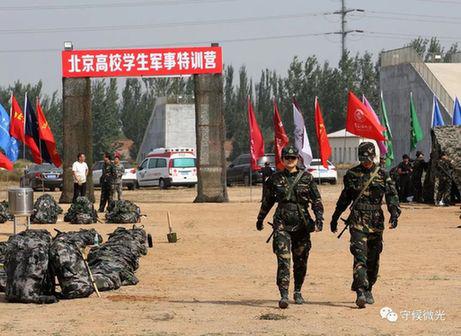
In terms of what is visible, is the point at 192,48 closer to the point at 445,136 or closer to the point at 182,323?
the point at 445,136

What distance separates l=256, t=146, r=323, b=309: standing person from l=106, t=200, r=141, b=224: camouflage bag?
43.7 feet

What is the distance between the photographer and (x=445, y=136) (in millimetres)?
31547

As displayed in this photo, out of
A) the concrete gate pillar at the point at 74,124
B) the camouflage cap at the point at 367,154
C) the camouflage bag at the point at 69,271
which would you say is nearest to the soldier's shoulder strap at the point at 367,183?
the camouflage cap at the point at 367,154

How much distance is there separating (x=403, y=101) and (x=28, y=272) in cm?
5013

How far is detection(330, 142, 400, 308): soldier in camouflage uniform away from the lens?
11.2 metres

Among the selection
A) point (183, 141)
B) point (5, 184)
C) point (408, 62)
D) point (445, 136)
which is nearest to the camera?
point (445, 136)

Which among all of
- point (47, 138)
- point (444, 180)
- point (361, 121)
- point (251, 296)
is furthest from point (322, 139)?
point (251, 296)

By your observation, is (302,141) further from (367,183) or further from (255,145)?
(367,183)

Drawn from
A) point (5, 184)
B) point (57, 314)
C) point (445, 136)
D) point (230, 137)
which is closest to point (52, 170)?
point (5, 184)

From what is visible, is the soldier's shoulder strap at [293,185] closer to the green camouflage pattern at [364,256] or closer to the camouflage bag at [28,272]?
the green camouflage pattern at [364,256]

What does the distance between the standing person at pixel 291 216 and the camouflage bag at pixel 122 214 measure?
524 inches

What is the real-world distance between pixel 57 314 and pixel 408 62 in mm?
50297

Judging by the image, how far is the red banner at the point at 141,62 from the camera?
32.1 meters

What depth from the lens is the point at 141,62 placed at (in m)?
32.2
